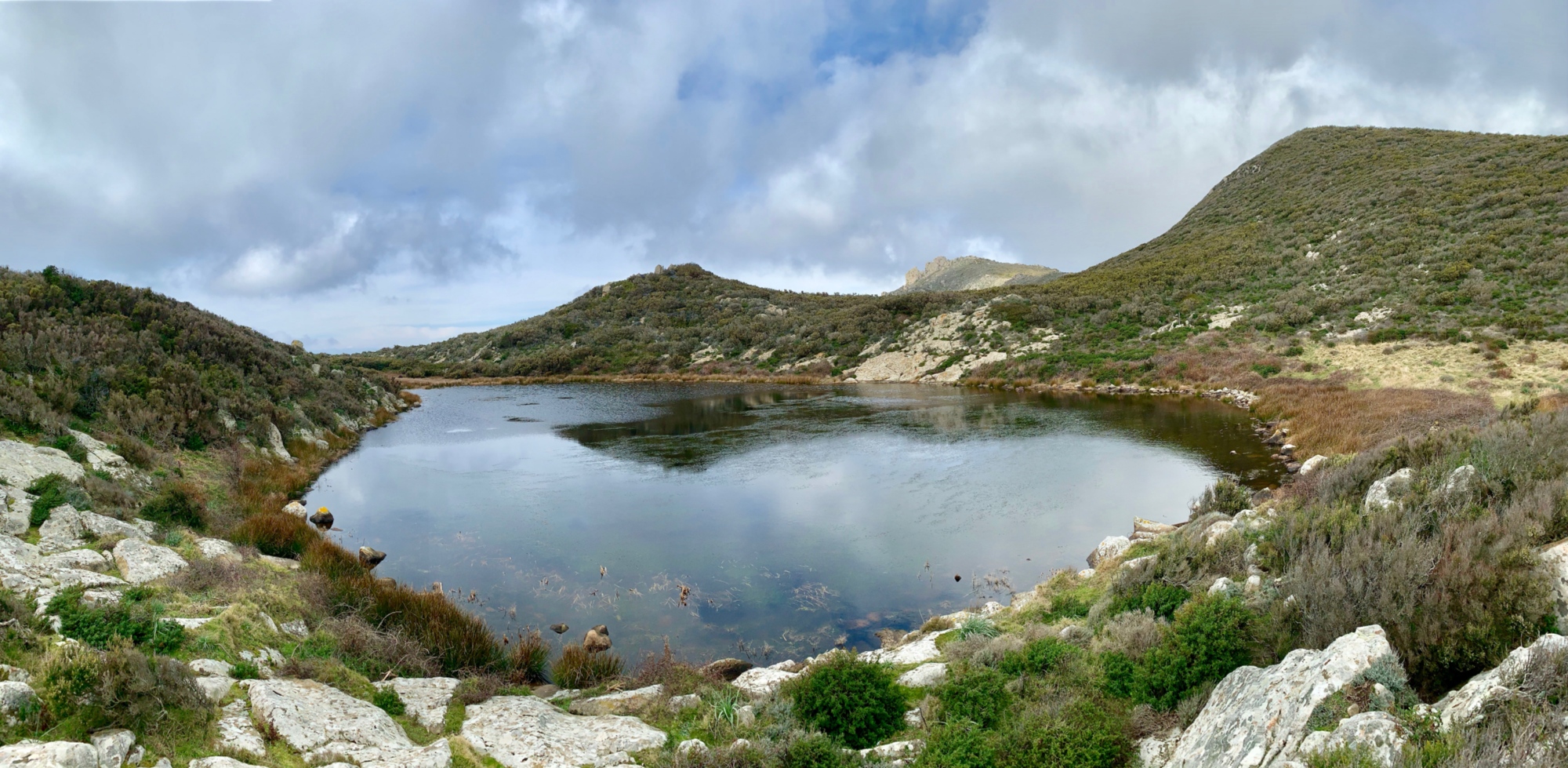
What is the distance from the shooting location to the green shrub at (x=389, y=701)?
21.7 ft

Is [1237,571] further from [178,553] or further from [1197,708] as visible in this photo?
[178,553]

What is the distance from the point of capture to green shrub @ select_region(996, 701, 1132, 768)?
16.8ft

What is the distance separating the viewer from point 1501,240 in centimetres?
3800

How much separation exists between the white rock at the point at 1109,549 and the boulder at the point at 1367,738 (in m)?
8.67

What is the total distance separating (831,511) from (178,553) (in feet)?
41.1

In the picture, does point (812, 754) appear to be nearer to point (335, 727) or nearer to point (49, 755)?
point (335, 727)

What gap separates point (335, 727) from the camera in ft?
19.2

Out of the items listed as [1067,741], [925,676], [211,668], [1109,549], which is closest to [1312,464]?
[1109,549]

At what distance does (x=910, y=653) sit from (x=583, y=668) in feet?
14.4

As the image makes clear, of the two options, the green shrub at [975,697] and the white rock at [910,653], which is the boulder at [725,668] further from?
the green shrub at [975,697]

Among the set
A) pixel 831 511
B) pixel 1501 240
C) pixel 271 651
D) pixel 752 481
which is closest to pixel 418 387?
pixel 752 481

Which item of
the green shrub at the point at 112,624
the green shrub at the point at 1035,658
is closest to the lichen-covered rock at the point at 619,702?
the green shrub at the point at 1035,658

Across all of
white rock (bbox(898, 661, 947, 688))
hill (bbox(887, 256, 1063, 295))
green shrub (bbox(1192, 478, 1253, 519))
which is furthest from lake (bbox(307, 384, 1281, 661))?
hill (bbox(887, 256, 1063, 295))

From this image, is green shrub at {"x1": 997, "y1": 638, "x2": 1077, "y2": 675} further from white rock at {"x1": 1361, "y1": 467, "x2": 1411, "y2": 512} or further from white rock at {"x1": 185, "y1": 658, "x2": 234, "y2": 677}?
white rock at {"x1": 185, "y1": 658, "x2": 234, "y2": 677}
